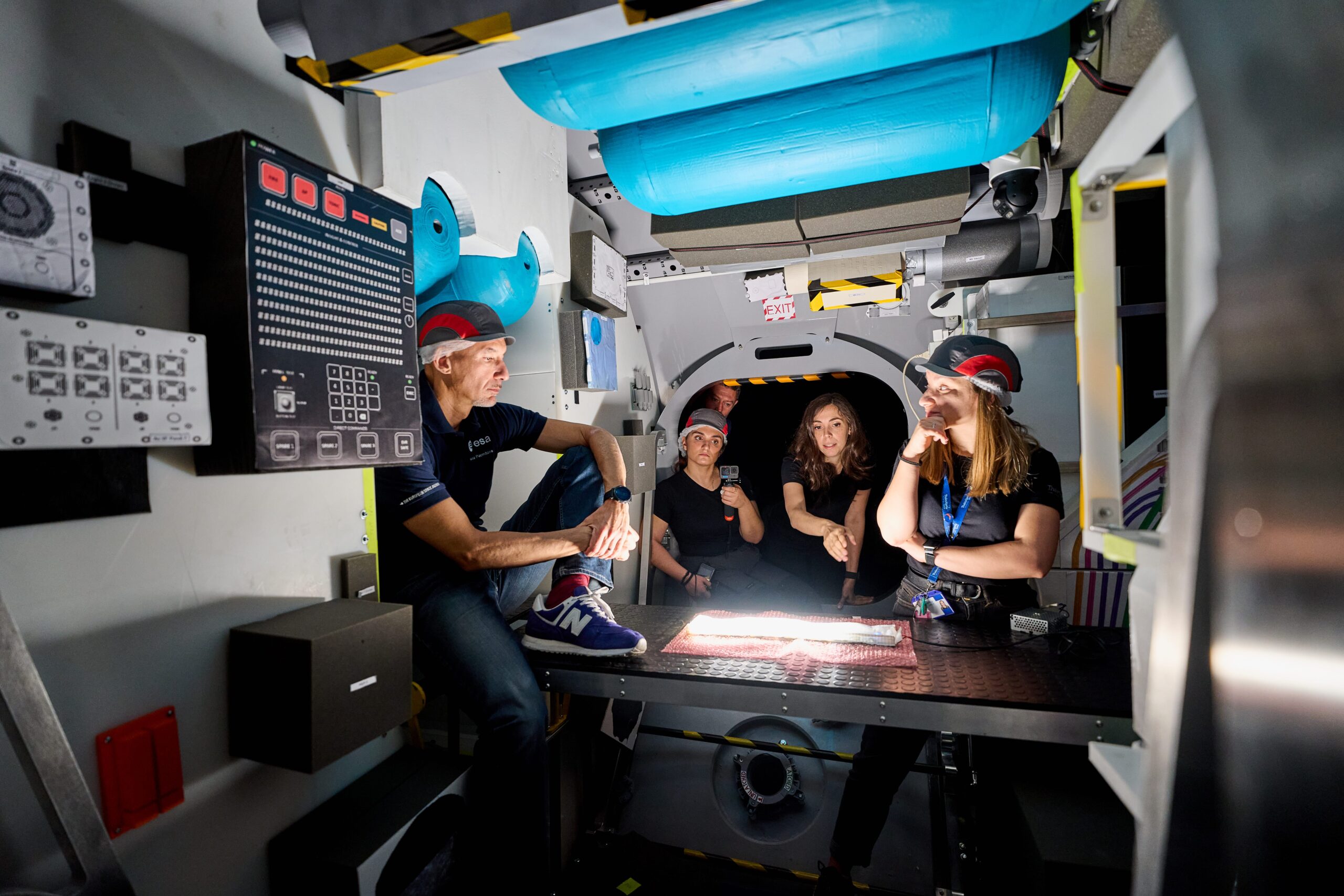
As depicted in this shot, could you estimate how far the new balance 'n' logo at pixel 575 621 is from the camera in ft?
6.56

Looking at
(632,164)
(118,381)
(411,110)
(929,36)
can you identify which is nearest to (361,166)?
(411,110)

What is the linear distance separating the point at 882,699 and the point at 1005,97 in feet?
5.22

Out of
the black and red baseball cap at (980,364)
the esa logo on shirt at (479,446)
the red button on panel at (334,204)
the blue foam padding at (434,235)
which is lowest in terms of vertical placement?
the esa logo on shirt at (479,446)

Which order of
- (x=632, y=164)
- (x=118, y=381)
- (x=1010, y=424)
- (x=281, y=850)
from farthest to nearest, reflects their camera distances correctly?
(x=1010, y=424)
(x=632, y=164)
(x=281, y=850)
(x=118, y=381)

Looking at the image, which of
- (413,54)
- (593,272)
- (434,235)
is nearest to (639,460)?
(593,272)

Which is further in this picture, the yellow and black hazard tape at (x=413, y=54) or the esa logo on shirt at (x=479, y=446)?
the esa logo on shirt at (x=479, y=446)

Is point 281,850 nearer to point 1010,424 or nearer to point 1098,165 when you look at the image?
point 1098,165

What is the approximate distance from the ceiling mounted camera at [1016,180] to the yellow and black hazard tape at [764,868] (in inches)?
101

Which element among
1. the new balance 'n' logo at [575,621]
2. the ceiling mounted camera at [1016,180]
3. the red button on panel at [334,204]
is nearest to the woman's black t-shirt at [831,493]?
the ceiling mounted camera at [1016,180]

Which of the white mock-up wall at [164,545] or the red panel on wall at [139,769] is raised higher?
the white mock-up wall at [164,545]

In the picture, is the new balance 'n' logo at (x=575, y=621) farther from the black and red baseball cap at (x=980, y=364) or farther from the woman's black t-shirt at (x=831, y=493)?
the woman's black t-shirt at (x=831, y=493)

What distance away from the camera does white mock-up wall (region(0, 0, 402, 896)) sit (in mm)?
1028

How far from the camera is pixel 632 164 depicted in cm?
182

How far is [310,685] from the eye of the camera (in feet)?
4.13
